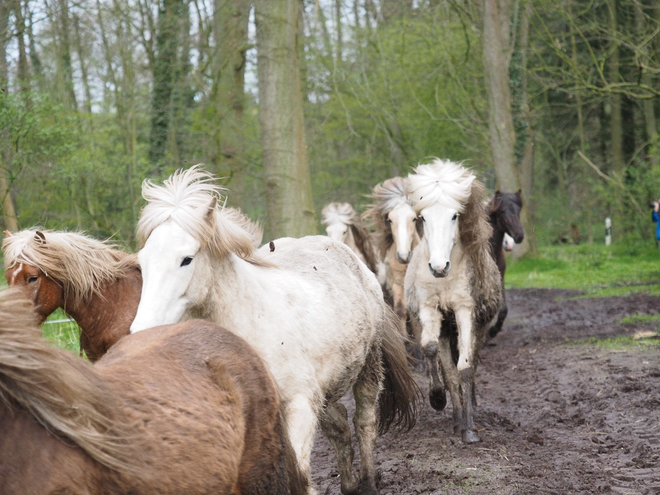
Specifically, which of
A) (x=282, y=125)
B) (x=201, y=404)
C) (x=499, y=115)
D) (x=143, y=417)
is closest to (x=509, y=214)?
(x=282, y=125)

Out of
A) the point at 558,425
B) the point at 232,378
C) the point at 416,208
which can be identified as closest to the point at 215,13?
the point at 416,208

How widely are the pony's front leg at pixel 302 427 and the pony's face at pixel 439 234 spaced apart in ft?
8.16

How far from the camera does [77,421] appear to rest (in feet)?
6.59

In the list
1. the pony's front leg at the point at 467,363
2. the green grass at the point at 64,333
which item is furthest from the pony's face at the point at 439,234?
the green grass at the point at 64,333

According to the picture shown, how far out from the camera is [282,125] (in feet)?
27.6

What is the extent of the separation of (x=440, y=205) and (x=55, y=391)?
452 centimetres

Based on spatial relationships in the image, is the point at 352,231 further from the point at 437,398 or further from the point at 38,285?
the point at 38,285

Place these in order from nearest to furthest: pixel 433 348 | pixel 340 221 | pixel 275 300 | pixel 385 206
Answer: pixel 275 300 < pixel 433 348 < pixel 385 206 < pixel 340 221

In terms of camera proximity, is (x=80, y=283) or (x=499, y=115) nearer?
(x=80, y=283)

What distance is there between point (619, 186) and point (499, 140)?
3.41 metres

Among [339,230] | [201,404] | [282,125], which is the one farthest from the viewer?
[339,230]

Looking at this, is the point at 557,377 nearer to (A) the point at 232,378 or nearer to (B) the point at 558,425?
(B) the point at 558,425

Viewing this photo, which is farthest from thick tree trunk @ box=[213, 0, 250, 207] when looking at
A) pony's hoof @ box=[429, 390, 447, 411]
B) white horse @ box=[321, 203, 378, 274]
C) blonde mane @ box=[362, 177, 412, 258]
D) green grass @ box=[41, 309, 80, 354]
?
pony's hoof @ box=[429, 390, 447, 411]

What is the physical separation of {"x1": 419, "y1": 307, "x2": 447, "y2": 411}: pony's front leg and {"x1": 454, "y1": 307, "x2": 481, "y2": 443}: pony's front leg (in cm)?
19
